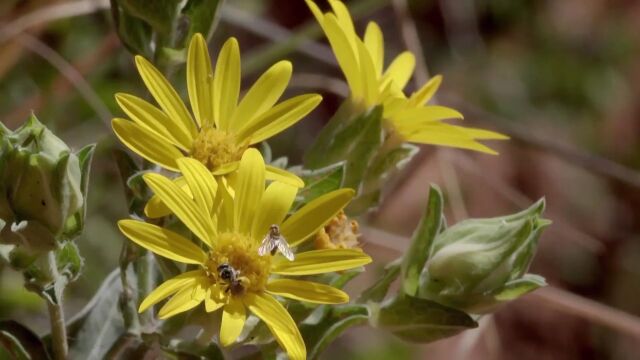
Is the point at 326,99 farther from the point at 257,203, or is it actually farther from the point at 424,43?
the point at 257,203

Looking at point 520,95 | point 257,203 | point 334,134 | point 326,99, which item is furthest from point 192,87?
point 520,95

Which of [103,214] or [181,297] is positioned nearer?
[181,297]

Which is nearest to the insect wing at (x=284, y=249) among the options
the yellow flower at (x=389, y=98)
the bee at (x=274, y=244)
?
the bee at (x=274, y=244)

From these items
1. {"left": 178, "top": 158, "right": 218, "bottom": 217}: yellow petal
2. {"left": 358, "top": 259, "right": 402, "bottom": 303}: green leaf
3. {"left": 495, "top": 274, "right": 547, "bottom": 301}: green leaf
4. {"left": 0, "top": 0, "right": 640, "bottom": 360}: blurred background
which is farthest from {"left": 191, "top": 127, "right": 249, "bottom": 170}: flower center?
{"left": 0, "top": 0, "right": 640, "bottom": 360}: blurred background

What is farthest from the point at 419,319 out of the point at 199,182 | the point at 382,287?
the point at 199,182

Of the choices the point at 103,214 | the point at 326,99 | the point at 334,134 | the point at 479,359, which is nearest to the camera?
the point at 334,134

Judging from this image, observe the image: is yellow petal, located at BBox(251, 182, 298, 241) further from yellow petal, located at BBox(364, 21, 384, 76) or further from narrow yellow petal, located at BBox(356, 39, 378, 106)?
yellow petal, located at BBox(364, 21, 384, 76)

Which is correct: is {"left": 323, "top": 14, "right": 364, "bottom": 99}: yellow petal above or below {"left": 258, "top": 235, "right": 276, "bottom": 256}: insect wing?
above
